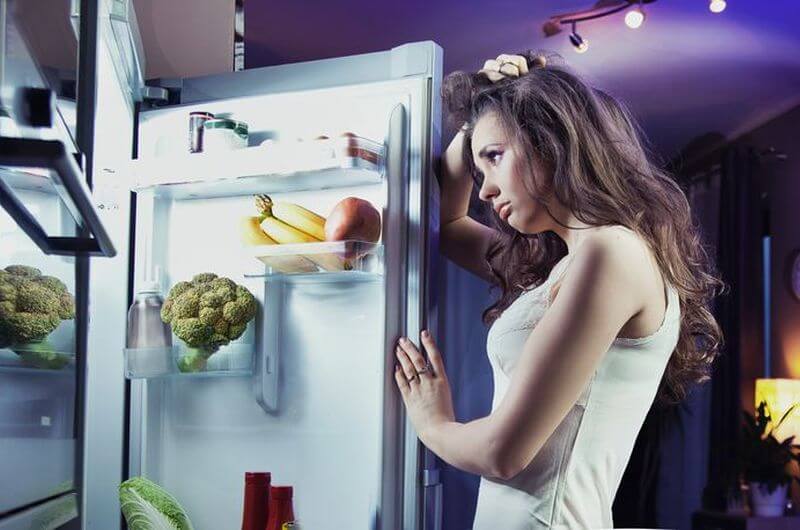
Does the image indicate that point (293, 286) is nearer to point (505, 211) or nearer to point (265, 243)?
point (265, 243)

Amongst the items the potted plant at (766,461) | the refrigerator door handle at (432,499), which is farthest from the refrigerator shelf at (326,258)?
the potted plant at (766,461)

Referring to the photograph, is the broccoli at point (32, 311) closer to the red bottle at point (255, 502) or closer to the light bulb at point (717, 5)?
the red bottle at point (255, 502)

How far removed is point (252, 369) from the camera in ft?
5.92

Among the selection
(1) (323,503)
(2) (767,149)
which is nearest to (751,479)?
(2) (767,149)

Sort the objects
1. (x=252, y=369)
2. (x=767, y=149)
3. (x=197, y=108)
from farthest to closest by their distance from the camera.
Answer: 1. (x=767, y=149)
2. (x=197, y=108)
3. (x=252, y=369)

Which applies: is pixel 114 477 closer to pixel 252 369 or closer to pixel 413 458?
pixel 252 369

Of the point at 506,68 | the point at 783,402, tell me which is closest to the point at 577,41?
the point at 783,402

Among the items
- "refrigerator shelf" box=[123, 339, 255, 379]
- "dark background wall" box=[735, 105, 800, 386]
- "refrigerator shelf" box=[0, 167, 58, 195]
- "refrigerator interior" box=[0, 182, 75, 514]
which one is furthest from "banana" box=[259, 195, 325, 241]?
"dark background wall" box=[735, 105, 800, 386]

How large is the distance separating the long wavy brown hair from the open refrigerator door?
0.14 m

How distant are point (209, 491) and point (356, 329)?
0.42 m

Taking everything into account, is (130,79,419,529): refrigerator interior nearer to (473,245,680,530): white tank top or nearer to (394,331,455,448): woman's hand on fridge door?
(394,331,455,448): woman's hand on fridge door

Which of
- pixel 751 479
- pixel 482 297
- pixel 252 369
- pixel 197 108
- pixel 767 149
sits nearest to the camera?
pixel 252 369

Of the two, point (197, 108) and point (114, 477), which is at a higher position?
point (197, 108)

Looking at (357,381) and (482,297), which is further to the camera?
(482,297)
